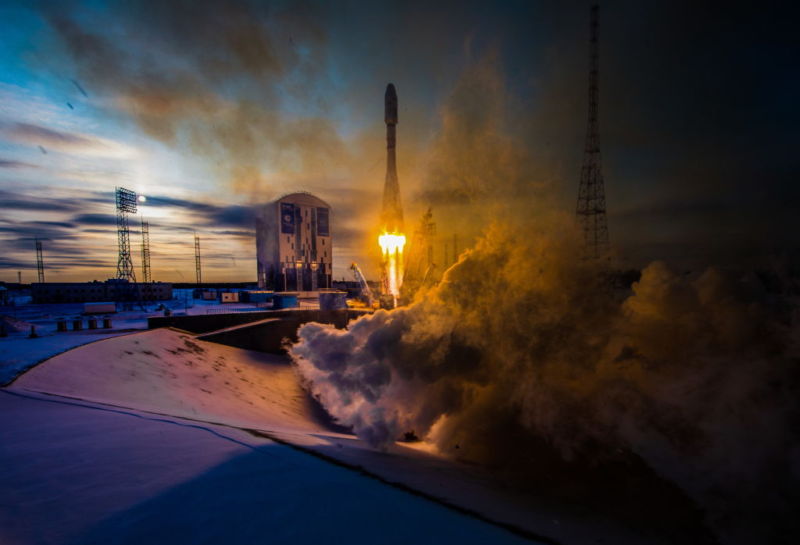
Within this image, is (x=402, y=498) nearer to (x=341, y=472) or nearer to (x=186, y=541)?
(x=341, y=472)

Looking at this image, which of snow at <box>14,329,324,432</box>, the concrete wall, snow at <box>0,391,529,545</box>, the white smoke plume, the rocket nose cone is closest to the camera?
snow at <box>0,391,529,545</box>

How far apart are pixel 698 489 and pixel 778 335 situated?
385cm

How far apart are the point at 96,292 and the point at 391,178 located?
6091 cm

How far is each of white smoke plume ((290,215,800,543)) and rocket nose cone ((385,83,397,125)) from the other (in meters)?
47.5

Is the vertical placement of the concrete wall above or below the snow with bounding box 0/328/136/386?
below

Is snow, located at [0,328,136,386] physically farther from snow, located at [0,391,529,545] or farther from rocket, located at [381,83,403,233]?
rocket, located at [381,83,403,233]

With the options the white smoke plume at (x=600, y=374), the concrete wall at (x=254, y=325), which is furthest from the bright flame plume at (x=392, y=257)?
the white smoke plume at (x=600, y=374)

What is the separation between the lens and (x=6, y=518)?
12.9ft

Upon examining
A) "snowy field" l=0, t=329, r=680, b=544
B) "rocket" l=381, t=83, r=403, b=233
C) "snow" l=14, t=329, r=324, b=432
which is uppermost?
"rocket" l=381, t=83, r=403, b=233

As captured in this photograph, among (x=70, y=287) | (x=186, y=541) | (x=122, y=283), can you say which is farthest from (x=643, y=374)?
(x=70, y=287)

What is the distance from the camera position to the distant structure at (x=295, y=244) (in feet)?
202

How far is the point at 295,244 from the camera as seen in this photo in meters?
62.9

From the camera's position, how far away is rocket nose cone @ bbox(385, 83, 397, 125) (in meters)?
52.8

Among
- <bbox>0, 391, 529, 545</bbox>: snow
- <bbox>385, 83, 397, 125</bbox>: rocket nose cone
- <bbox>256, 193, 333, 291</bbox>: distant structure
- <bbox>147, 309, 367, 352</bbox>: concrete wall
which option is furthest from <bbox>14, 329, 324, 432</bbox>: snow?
<bbox>385, 83, 397, 125</bbox>: rocket nose cone
